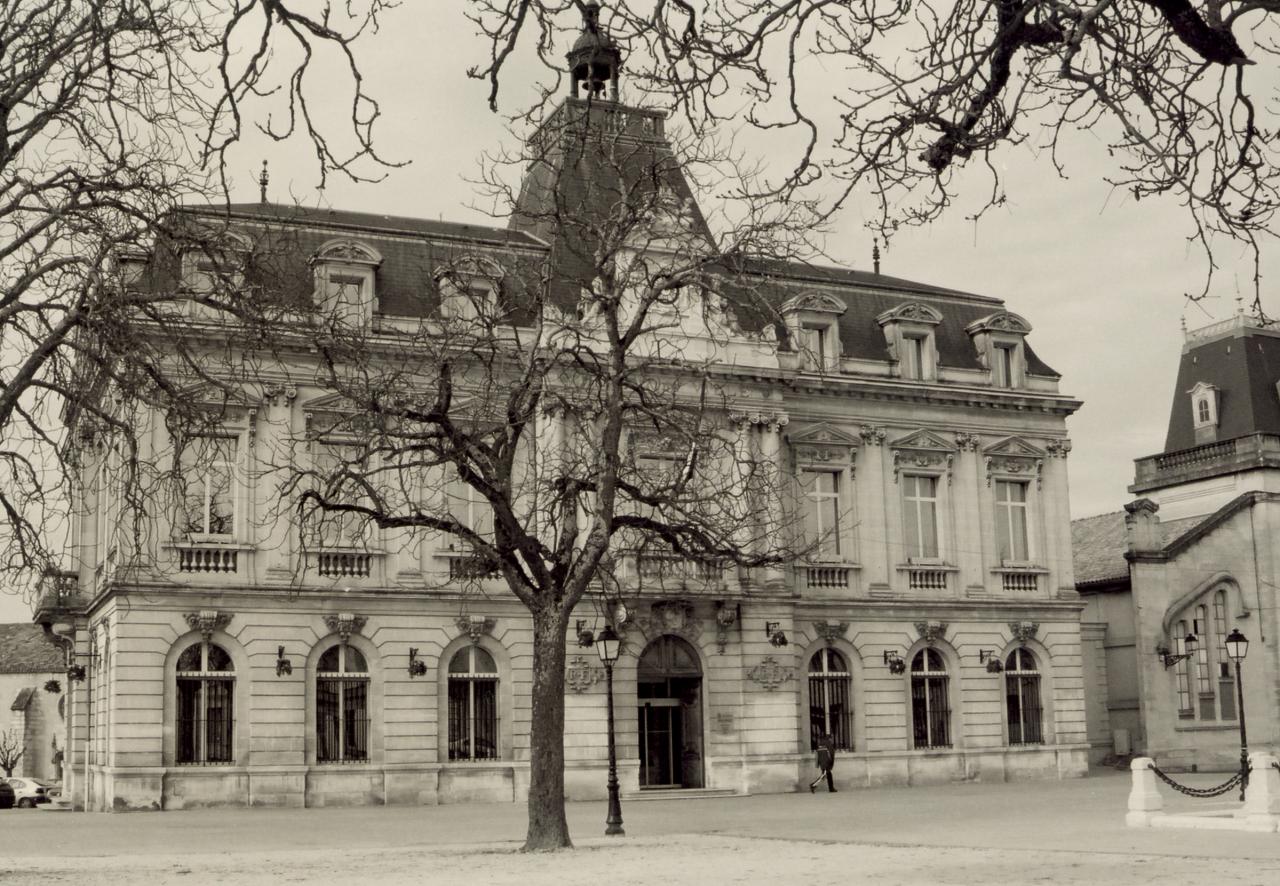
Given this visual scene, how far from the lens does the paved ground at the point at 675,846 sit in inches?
683

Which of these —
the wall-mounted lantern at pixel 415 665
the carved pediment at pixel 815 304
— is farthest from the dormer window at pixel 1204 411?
the wall-mounted lantern at pixel 415 665

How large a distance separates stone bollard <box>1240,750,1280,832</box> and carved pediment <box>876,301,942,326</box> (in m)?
22.1

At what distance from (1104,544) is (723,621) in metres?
20.1

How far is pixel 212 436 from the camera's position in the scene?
1545cm

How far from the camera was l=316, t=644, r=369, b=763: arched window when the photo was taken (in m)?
36.9

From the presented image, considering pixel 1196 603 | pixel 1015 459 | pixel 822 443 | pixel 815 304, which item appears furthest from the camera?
pixel 1196 603

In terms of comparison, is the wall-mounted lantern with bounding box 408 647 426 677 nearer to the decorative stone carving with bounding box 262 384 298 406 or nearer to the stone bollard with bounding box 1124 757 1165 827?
the decorative stone carving with bounding box 262 384 298 406

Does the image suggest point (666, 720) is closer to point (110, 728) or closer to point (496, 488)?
point (110, 728)

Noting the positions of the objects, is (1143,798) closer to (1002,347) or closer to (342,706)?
(342,706)

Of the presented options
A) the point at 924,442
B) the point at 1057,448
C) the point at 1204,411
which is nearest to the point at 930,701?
the point at 924,442

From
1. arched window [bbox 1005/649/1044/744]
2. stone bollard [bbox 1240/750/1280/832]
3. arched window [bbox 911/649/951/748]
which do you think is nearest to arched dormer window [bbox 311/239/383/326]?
arched window [bbox 911/649/951/748]

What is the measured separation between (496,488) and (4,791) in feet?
105

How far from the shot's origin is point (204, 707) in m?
36.0

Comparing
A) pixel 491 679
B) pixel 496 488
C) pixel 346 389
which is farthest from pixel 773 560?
pixel 491 679
